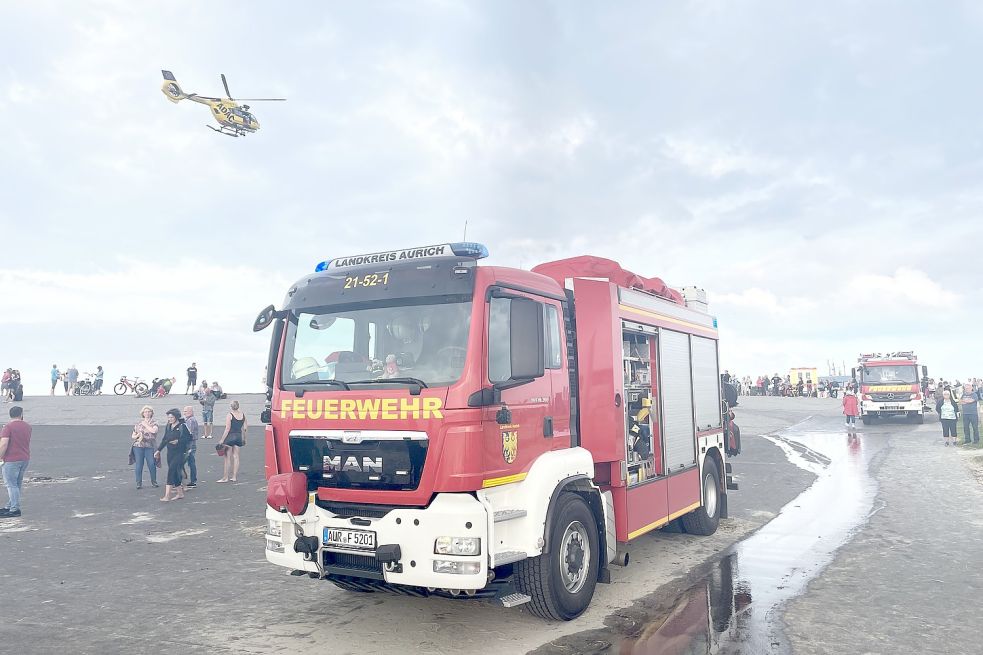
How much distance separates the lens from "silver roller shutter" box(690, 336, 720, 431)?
360 inches

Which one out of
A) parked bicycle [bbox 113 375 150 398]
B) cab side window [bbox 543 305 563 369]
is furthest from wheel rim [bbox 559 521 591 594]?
parked bicycle [bbox 113 375 150 398]

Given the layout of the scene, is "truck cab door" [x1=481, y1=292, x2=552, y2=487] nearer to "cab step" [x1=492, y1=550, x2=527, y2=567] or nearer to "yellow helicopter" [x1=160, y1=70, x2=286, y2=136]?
"cab step" [x1=492, y1=550, x2=527, y2=567]

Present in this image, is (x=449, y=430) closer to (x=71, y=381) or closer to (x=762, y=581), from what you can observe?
(x=762, y=581)

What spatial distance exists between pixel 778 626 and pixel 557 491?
2.12 meters

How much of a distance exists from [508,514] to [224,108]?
42.8 metres

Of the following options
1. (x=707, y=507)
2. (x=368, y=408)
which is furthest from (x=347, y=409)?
(x=707, y=507)

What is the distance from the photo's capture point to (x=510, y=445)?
17.7 ft

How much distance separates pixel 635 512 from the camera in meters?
6.96

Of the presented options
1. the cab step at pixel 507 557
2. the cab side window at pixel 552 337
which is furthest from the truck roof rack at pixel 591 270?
A: the cab step at pixel 507 557

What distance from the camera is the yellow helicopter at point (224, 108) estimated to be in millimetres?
41719

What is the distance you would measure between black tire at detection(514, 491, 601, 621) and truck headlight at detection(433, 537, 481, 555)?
75cm

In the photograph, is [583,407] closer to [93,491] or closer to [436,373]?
[436,373]

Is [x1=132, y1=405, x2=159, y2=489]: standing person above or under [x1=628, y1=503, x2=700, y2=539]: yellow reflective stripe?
above

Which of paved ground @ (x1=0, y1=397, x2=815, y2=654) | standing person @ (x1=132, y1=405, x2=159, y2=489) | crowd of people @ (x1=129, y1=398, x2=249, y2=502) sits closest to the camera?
paved ground @ (x1=0, y1=397, x2=815, y2=654)
